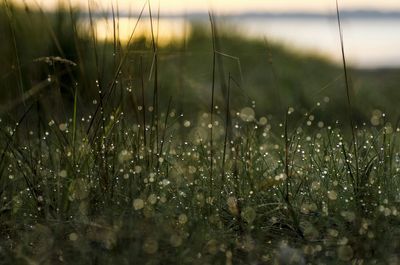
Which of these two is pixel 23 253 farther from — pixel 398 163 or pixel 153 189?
pixel 398 163

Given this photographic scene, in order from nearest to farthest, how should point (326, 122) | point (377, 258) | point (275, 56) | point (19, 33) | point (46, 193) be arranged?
point (377, 258) < point (46, 193) < point (19, 33) < point (326, 122) < point (275, 56)

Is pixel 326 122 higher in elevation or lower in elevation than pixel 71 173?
lower

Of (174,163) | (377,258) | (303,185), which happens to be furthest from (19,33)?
(377,258)

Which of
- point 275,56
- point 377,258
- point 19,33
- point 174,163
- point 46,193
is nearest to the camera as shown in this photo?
point 377,258

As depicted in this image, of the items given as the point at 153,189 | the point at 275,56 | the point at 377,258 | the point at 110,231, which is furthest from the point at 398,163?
the point at 275,56

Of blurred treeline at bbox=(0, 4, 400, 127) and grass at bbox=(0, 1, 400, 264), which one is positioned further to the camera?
blurred treeline at bbox=(0, 4, 400, 127)

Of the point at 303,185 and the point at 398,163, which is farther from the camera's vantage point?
the point at 398,163

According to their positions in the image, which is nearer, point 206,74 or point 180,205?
point 180,205

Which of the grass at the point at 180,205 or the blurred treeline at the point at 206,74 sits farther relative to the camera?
the blurred treeline at the point at 206,74

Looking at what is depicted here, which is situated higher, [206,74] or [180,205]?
[180,205]

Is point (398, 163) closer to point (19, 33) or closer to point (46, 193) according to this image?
point (46, 193)
